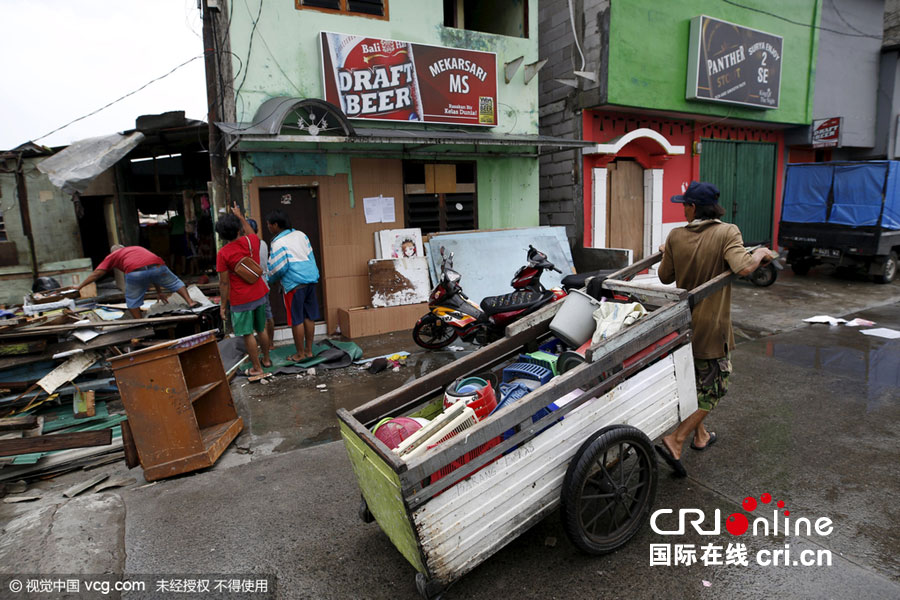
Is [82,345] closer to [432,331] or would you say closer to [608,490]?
[432,331]

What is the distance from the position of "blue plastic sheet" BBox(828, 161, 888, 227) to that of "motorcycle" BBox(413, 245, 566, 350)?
790cm

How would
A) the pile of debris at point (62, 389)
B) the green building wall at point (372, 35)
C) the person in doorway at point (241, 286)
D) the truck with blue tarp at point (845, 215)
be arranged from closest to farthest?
the pile of debris at point (62, 389) → the person in doorway at point (241, 286) → the green building wall at point (372, 35) → the truck with blue tarp at point (845, 215)

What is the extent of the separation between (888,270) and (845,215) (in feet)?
4.70

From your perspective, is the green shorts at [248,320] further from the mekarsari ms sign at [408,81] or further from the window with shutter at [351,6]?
the window with shutter at [351,6]

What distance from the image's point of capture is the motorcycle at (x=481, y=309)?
6.12m

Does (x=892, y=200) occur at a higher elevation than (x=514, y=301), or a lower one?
higher

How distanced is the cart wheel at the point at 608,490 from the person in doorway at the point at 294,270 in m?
4.42

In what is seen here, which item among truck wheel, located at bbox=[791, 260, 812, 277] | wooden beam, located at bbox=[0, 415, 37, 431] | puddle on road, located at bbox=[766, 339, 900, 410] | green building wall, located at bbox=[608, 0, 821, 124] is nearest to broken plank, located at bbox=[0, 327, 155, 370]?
wooden beam, located at bbox=[0, 415, 37, 431]

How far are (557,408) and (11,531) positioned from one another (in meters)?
3.39

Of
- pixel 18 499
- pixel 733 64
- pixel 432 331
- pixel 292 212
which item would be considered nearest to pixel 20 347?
pixel 18 499

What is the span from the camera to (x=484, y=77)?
8.74m

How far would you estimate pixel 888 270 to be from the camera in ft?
35.7

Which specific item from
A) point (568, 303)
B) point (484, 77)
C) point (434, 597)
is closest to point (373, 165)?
point (484, 77)

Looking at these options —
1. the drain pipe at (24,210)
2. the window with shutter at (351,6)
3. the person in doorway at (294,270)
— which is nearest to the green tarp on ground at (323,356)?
the person in doorway at (294,270)
